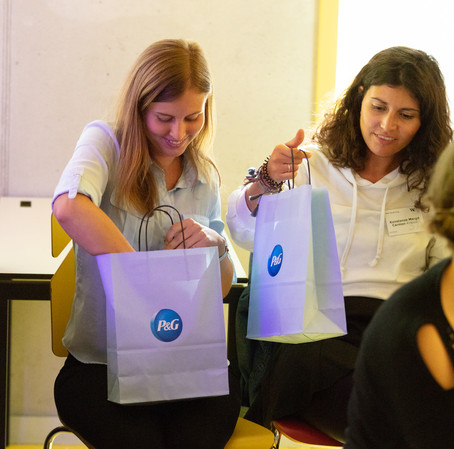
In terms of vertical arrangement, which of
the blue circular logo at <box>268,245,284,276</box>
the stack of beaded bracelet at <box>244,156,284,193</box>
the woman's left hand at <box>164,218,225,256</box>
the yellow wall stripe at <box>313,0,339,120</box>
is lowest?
the blue circular logo at <box>268,245,284,276</box>

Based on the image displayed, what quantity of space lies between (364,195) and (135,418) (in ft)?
2.81

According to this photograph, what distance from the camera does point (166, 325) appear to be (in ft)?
4.51

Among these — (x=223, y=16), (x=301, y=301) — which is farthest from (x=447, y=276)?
(x=223, y=16)

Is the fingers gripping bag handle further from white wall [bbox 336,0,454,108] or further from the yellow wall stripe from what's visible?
white wall [bbox 336,0,454,108]

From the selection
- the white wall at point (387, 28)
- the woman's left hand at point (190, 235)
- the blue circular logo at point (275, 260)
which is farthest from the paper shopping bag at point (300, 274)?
the white wall at point (387, 28)

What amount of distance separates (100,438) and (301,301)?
50 cm

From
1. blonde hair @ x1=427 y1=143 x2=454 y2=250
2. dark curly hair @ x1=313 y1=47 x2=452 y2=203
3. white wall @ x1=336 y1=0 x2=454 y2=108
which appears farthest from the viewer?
white wall @ x1=336 y1=0 x2=454 y2=108

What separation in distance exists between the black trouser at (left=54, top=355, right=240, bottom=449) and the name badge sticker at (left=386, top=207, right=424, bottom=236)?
2.10ft

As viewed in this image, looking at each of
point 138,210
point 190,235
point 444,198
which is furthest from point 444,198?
point 138,210

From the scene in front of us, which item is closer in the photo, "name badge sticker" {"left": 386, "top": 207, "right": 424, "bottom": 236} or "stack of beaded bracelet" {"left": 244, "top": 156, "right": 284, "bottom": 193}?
"stack of beaded bracelet" {"left": 244, "top": 156, "right": 284, "bottom": 193}

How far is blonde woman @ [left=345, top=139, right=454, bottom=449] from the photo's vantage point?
748 millimetres

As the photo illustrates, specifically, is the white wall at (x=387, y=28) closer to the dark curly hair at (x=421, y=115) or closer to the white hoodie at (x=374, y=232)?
the dark curly hair at (x=421, y=115)

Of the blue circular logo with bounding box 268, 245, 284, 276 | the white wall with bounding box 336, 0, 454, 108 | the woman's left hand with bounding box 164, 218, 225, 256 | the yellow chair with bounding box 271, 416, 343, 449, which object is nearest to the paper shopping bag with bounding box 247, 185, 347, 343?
the blue circular logo with bounding box 268, 245, 284, 276

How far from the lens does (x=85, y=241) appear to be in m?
1.44
